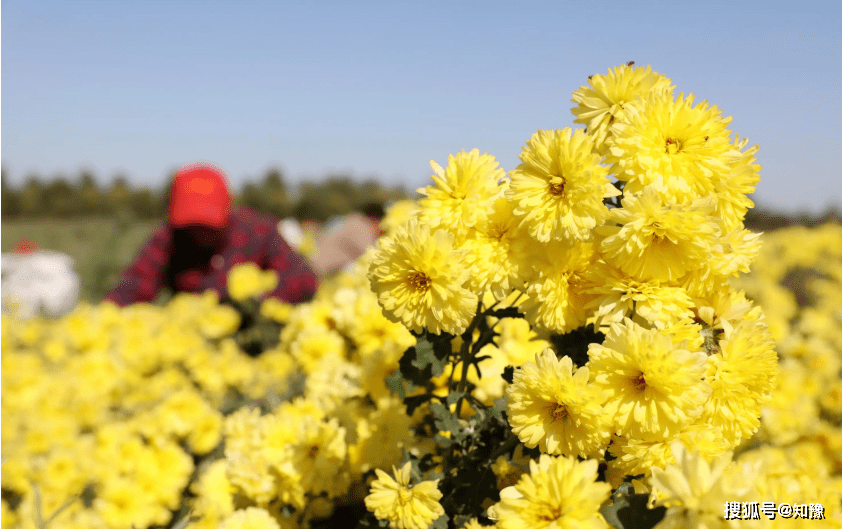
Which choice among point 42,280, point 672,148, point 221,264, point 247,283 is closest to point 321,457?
point 672,148

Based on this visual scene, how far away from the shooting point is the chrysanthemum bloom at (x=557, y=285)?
0.81 meters

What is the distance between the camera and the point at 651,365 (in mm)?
712

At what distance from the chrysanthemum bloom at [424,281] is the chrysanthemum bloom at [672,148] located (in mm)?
280

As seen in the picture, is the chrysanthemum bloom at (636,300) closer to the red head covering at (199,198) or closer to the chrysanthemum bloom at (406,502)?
the chrysanthemum bloom at (406,502)

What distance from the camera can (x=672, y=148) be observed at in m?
0.79

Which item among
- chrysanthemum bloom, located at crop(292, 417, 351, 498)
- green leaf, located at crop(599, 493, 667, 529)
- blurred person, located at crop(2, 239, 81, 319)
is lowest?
blurred person, located at crop(2, 239, 81, 319)

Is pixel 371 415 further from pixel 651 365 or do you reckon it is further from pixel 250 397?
pixel 250 397

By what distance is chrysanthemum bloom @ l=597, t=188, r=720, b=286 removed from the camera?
2.42 ft

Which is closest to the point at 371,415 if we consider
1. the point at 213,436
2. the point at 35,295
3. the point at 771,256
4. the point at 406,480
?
the point at 406,480

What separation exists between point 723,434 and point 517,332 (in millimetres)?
772

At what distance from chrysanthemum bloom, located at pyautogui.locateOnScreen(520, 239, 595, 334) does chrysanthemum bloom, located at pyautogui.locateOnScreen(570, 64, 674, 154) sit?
0.17 meters

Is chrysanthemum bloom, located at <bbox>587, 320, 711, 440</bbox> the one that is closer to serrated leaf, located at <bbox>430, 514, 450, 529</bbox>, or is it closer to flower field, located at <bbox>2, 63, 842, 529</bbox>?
flower field, located at <bbox>2, 63, 842, 529</bbox>

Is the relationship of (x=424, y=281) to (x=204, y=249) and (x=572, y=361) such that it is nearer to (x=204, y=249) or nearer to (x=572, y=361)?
(x=572, y=361)

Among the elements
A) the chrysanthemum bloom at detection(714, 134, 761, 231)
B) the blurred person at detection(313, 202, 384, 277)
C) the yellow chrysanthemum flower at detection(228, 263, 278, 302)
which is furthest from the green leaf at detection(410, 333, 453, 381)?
the blurred person at detection(313, 202, 384, 277)
